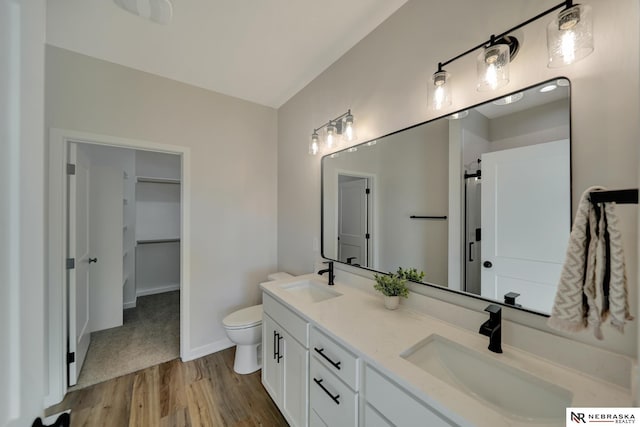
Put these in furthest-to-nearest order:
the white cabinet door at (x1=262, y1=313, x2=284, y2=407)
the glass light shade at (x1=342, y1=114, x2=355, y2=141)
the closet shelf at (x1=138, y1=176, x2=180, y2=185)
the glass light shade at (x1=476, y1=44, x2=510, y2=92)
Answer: the closet shelf at (x1=138, y1=176, x2=180, y2=185), the glass light shade at (x1=342, y1=114, x2=355, y2=141), the white cabinet door at (x1=262, y1=313, x2=284, y2=407), the glass light shade at (x1=476, y1=44, x2=510, y2=92)

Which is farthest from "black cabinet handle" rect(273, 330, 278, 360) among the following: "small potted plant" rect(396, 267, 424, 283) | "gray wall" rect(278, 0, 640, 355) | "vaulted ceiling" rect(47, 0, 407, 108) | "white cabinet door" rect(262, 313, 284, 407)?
"vaulted ceiling" rect(47, 0, 407, 108)

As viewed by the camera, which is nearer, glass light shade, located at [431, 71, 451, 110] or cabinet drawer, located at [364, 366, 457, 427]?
cabinet drawer, located at [364, 366, 457, 427]

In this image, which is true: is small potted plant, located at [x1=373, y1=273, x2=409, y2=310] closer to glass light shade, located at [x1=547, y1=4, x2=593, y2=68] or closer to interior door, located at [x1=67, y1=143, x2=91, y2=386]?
glass light shade, located at [x1=547, y1=4, x2=593, y2=68]

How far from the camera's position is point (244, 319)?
213 cm

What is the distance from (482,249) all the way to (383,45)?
1.35 meters

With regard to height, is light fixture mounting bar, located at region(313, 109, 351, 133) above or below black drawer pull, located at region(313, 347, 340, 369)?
above

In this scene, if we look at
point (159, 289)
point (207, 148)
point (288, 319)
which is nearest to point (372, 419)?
point (288, 319)

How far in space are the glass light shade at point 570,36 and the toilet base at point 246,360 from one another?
2572 millimetres

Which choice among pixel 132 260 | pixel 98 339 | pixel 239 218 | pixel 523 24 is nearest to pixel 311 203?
pixel 239 218

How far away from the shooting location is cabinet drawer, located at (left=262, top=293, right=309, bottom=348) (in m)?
1.33

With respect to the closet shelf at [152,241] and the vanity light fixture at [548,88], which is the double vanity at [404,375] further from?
the closet shelf at [152,241]

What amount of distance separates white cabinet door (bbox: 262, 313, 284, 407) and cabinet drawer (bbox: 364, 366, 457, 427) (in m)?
0.80

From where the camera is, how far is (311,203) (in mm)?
2268

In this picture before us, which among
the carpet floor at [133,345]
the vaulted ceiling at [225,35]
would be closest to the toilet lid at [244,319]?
the carpet floor at [133,345]
